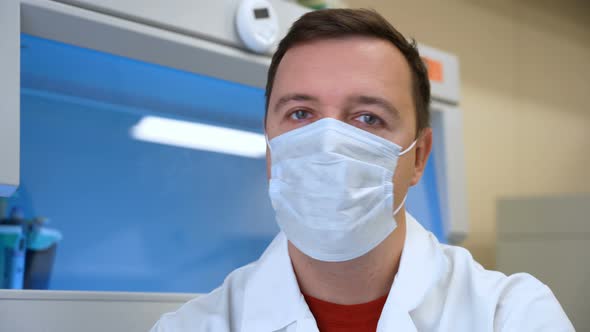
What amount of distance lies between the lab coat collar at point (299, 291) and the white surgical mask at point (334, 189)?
0.27 feet

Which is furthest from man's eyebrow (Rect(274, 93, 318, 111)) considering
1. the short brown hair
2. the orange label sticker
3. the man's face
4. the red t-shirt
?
the orange label sticker

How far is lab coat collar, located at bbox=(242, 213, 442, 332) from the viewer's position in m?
1.07

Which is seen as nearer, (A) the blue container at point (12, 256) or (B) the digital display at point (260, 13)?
(A) the blue container at point (12, 256)

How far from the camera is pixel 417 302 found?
108cm

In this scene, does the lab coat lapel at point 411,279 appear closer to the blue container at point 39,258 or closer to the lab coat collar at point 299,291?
the lab coat collar at point 299,291

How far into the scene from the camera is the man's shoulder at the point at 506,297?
1.04 m

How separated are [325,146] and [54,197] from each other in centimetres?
62

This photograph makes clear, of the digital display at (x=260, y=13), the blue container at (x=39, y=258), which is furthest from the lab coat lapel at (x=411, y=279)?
the blue container at (x=39, y=258)

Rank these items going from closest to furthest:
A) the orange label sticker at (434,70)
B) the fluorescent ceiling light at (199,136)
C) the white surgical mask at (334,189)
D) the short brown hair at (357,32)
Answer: the white surgical mask at (334,189), the short brown hair at (357,32), the fluorescent ceiling light at (199,136), the orange label sticker at (434,70)

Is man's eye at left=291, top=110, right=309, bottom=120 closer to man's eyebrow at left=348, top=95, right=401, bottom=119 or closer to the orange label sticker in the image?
man's eyebrow at left=348, top=95, right=401, bottom=119

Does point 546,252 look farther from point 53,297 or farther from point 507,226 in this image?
point 53,297

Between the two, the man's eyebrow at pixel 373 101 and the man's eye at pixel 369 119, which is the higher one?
the man's eyebrow at pixel 373 101

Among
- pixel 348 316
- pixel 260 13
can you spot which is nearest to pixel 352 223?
pixel 348 316

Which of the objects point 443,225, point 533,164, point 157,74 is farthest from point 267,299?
point 533,164
